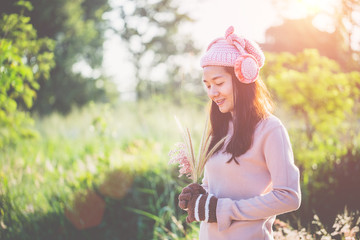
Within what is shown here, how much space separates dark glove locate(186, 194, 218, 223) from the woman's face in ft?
1.67

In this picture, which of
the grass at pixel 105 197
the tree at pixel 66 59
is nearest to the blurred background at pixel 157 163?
the grass at pixel 105 197

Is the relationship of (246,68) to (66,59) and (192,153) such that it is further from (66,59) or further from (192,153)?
(66,59)

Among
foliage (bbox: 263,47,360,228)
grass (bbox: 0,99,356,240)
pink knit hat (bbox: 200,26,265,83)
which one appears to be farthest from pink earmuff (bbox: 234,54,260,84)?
foliage (bbox: 263,47,360,228)

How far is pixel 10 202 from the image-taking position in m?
3.85

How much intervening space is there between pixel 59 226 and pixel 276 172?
3765 millimetres

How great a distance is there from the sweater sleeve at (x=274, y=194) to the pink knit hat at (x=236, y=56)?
332 millimetres

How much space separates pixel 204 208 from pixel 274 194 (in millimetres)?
363

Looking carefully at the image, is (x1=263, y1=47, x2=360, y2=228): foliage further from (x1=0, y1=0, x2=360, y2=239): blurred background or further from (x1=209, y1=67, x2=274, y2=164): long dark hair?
(x1=209, y1=67, x2=274, y2=164): long dark hair

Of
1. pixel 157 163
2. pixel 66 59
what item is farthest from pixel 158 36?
pixel 157 163

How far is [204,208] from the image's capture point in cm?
165

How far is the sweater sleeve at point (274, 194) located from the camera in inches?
59.9

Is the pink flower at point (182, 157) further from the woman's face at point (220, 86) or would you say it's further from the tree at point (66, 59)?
the tree at point (66, 59)

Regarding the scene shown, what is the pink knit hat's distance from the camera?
1.67 m

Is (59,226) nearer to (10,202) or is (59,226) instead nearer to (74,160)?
(10,202)
